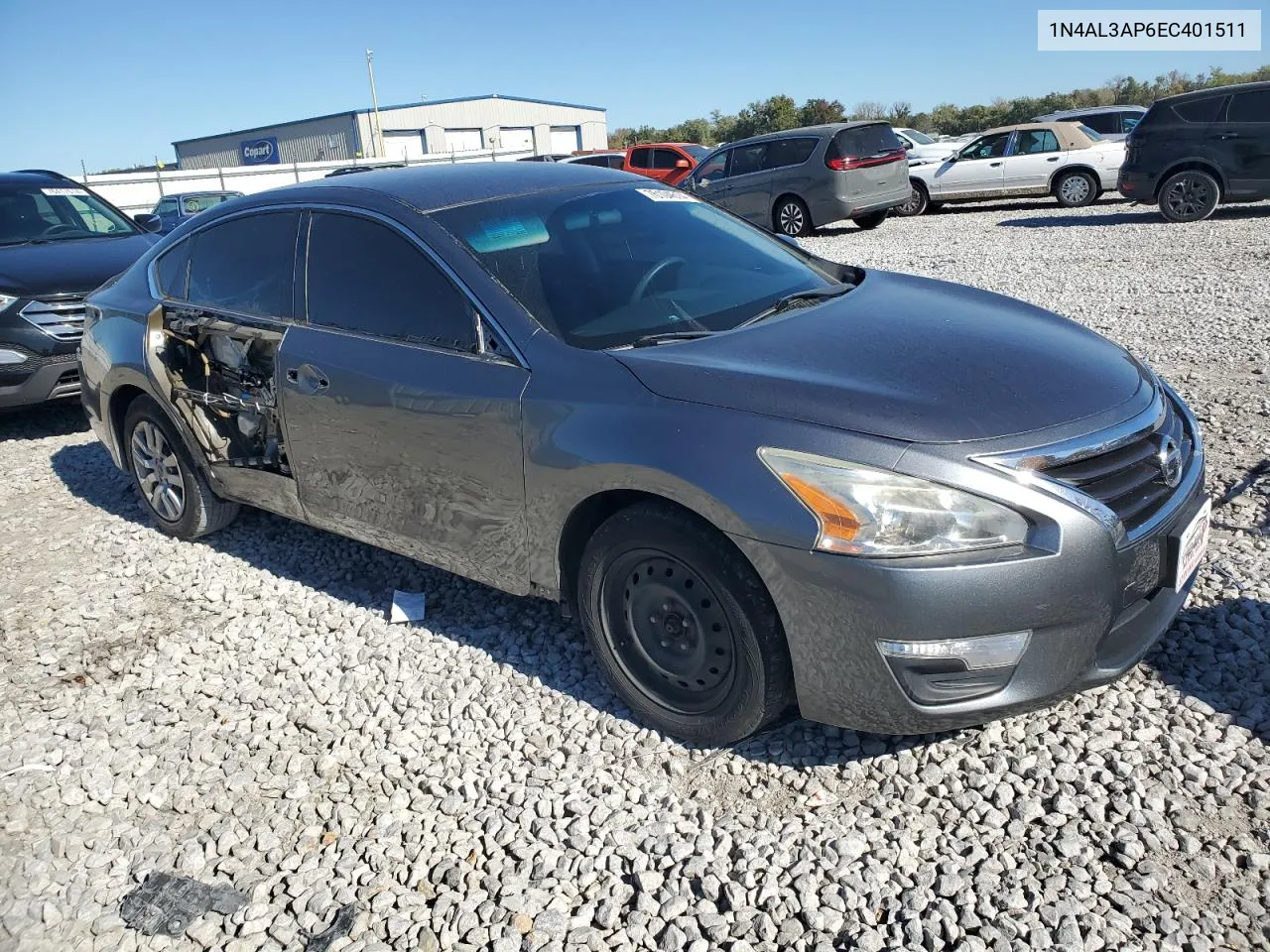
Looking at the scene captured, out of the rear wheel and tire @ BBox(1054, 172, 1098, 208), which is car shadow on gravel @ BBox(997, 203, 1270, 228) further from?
the rear wheel

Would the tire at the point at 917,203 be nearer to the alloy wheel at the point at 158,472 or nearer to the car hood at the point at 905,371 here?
the alloy wheel at the point at 158,472

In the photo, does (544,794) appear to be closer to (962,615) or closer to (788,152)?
(962,615)

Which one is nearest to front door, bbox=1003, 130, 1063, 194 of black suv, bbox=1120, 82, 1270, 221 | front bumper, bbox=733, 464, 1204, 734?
black suv, bbox=1120, 82, 1270, 221

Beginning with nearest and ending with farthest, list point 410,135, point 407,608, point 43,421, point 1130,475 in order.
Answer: point 1130,475, point 407,608, point 43,421, point 410,135

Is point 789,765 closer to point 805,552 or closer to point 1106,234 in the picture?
point 805,552

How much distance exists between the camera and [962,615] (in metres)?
2.49

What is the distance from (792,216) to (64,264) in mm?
11212

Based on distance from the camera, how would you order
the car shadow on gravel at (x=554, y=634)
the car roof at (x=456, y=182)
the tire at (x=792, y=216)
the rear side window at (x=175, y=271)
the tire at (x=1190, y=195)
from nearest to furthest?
the car shadow on gravel at (x=554, y=634), the car roof at (x=456, y=182), the rear side window at (x=175, y=271), the tire at (x=1190, y=195), the tire at (x=792, y=216)

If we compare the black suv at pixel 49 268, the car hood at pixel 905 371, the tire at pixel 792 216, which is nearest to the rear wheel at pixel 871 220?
the tire at pixel 792 216

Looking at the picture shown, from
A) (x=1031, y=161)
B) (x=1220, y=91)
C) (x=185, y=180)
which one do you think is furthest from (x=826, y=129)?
(x=185, y=180)

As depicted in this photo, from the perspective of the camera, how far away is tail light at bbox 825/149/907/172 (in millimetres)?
15234

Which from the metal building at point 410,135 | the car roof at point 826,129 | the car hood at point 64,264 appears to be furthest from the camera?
the metal building at point 410,135

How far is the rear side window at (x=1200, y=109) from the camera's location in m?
13.1

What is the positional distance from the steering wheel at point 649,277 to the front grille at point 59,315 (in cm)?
518
